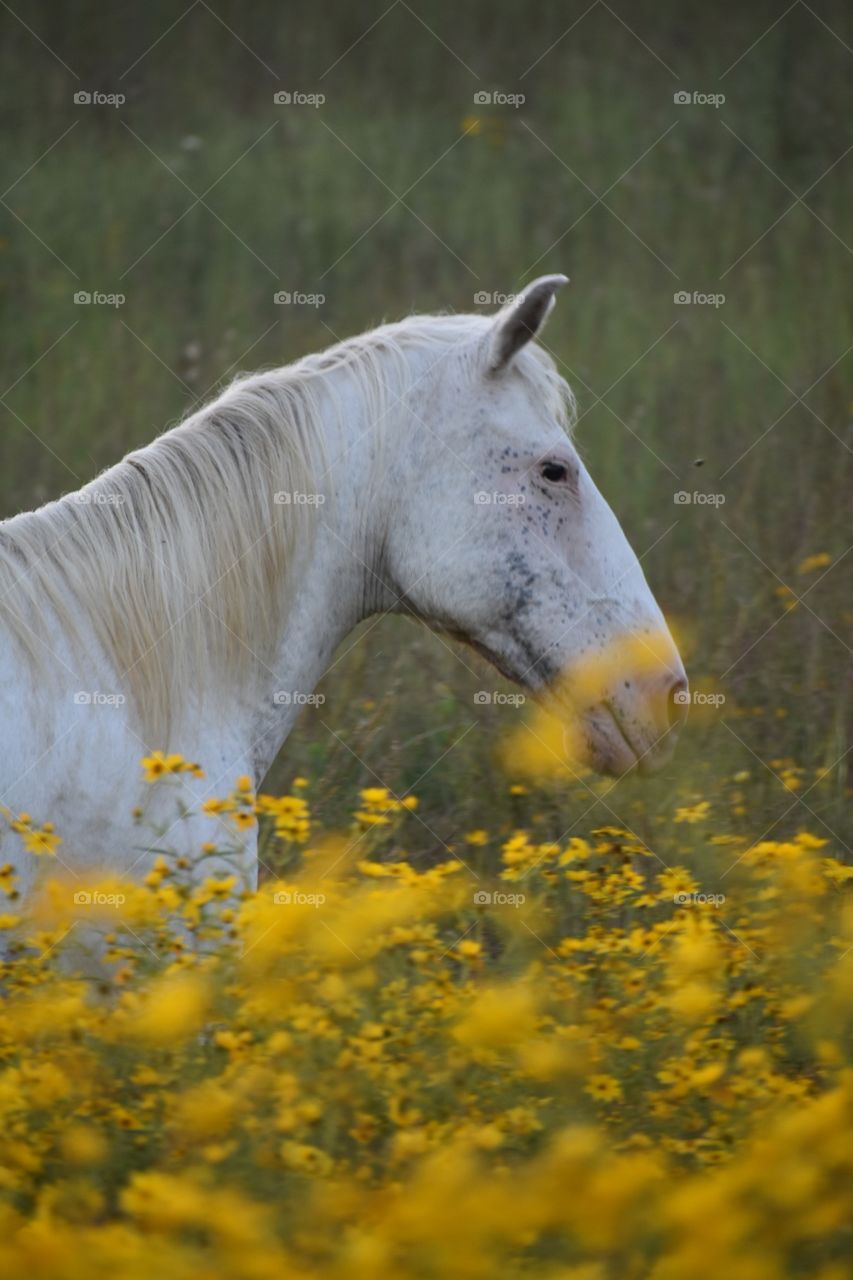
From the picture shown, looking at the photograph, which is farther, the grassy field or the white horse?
the white horse

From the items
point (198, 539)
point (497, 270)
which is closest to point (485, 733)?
point (198, 539)

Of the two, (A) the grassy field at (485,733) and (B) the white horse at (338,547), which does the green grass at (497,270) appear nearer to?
(A) the grassy field at (485,733)

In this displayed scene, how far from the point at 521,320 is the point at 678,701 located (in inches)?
34.0

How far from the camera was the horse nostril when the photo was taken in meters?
3.05

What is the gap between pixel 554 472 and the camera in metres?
3.02

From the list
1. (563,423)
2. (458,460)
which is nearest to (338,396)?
(458,460)

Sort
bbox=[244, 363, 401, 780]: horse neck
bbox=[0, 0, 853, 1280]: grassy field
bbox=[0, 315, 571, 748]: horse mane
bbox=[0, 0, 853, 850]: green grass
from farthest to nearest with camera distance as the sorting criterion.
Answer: bbox=[0, 0, 853, 850]: green grass < bbox=[244, 363, 401, 780]: horse neck < bbox=[0, 315, 571, 748]: horse mane < bbox=[0, 0, 853, 1280]: grassy field

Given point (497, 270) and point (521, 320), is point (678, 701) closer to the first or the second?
point (521, 320)

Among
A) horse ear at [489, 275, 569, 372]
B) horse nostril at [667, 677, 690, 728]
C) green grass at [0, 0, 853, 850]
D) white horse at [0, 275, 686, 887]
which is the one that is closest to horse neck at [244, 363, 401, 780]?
white horse at [0, 275, 686, 887]

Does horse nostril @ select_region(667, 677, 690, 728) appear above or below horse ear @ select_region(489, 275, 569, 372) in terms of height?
below

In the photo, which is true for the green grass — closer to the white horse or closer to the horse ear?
the white horse

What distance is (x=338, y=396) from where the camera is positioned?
3.04m

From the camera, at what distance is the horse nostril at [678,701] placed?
305cm

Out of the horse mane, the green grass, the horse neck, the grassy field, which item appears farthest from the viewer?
the green grass
